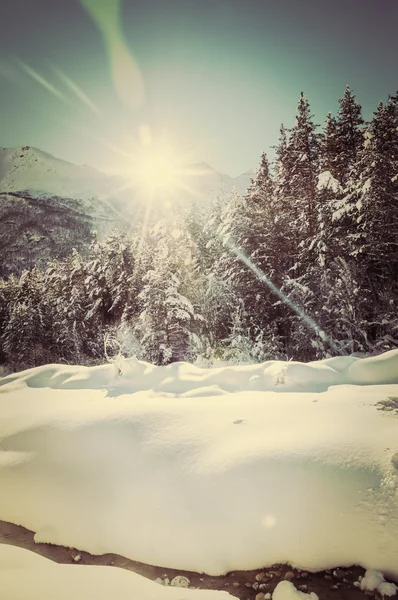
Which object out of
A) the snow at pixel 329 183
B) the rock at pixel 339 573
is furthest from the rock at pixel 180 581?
the snow at pixel 329 183

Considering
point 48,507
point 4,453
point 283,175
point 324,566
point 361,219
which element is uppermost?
point 283,175

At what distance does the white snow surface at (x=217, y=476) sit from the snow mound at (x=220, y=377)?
212 millimetres

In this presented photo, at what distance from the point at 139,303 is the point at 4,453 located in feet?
51.7

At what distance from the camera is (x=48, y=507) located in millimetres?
3844

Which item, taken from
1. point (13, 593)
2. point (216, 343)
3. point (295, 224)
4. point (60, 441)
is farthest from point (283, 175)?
point (13, 593)

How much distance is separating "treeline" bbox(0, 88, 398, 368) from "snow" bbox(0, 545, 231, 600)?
6.62m

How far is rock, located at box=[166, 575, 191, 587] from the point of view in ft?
9.62

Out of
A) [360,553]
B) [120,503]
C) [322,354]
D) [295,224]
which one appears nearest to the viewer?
[360,553]

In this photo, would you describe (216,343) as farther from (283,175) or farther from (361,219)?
(283,175)

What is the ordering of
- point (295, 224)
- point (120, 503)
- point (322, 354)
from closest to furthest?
point (120, 503), point (322, 354), point (295, 224)

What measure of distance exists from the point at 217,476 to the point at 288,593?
46.6 inches

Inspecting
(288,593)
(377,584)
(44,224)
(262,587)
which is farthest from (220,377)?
(44,224)

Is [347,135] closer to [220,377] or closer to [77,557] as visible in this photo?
[220,377]

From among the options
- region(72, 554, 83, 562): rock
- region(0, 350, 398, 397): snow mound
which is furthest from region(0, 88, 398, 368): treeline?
region(72, 554, 83, 562): rock
